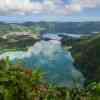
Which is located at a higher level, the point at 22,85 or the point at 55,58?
the point at 22,85

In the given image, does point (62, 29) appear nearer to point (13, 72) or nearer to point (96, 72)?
point (96, 72)

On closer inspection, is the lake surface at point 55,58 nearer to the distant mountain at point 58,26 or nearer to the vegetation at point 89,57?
the vegetation at point 89,57

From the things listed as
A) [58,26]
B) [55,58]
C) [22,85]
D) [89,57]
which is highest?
[22,85]

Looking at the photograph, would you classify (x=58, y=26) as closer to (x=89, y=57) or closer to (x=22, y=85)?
(x=89, y=57)

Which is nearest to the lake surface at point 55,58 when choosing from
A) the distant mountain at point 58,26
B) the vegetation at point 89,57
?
the vegetation at point 89,57

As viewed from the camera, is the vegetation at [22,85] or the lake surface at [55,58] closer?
the vegetation at [22,85]

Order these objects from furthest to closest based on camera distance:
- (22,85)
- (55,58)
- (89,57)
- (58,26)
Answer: (58,26), (89,57), (55,58), (22,85)

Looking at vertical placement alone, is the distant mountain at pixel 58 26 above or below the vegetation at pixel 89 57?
above

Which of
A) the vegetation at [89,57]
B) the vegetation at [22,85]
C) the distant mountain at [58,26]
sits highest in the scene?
the vegetation at [22,85]

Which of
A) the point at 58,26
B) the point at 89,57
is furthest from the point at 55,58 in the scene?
the point at 58,26
